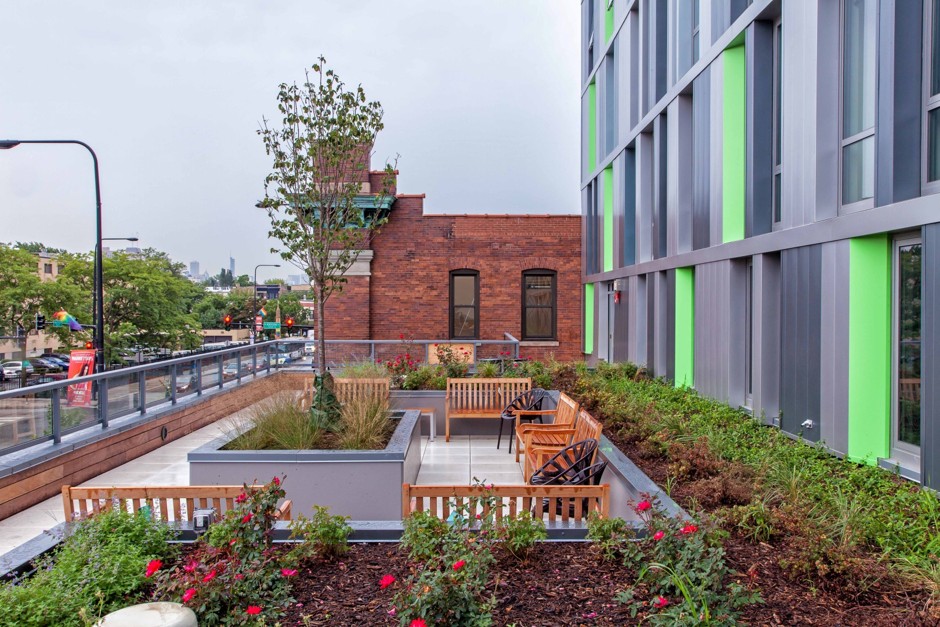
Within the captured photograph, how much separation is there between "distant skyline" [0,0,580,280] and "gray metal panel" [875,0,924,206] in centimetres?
547

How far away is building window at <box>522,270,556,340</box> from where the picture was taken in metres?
19.1

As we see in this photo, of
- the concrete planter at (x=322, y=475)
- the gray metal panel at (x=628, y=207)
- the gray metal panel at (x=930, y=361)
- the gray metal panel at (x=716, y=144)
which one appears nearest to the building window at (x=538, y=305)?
the gray metal panel at (x=628, y=207)

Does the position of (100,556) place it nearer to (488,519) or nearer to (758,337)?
(488,519)

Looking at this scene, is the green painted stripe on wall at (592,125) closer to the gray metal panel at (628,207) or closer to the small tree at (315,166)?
the gray metal panel at (628,207)

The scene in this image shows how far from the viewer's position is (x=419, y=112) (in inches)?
1324

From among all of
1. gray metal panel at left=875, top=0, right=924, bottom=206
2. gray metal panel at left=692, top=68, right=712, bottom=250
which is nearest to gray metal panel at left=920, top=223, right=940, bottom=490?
gray metal panel at left=875, top=0, right=924, bottom=206

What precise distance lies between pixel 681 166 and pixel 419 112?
25.1m

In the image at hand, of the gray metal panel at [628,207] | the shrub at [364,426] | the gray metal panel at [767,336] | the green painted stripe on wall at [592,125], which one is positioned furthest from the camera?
the green painted stripe on wall at [592,125]

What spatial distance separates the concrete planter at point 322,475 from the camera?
5.68 meters

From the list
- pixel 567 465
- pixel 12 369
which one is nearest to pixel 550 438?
pixel 567 465

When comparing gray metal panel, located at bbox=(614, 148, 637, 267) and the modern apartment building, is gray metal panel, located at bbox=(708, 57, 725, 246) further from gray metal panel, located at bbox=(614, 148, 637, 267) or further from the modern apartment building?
gray metal panel, located at bbox=(614, 148, 637, 267)

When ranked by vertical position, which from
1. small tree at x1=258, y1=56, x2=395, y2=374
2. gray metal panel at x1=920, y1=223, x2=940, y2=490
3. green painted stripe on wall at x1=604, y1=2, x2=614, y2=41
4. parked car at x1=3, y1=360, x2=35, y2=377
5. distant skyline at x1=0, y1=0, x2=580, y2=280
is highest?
distant skyline at x1=0, y1=0, x2=580, y2=280

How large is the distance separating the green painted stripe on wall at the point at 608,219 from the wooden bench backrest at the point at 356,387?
8667mm

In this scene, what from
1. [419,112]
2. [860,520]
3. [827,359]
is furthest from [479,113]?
[860,520]
